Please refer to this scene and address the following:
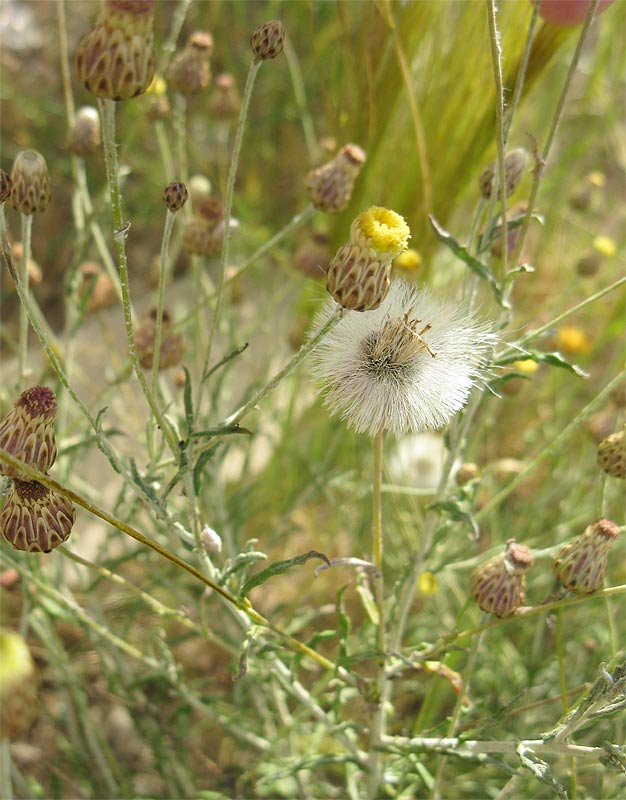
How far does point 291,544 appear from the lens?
6.76 ft

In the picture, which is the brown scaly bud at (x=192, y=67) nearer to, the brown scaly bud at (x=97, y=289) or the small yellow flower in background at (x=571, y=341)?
the brown scaly bud at (x=97, y=289)

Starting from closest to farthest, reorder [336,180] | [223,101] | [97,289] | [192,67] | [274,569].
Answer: [274,569] → [336,180] → [192,67] → [97,289] → [223,101]

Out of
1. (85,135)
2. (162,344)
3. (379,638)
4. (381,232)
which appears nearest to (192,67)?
(85,135)

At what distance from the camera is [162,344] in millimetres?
1181

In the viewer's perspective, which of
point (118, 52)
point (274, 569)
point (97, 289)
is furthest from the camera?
point (97, 289)

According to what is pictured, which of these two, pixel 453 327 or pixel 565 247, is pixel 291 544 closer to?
pixel 453 327

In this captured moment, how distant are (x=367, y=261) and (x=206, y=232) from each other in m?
0.53

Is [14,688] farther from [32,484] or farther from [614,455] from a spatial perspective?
[614,455]

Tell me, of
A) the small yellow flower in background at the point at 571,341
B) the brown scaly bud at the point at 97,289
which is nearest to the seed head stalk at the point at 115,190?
the brown scaly bud at the point at 97,289

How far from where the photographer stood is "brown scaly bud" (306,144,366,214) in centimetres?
116

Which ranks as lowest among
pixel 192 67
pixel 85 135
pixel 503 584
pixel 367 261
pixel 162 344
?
pixel 503 584

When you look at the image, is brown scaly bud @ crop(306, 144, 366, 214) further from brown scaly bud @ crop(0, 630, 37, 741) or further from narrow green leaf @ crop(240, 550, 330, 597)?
brown scaly bud @ crop(0, 630, 37, 741)

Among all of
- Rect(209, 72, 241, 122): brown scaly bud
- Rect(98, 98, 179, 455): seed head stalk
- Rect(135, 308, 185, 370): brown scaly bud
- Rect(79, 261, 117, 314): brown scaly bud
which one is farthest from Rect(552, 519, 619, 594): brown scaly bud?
Rect(209, 72, 241, 122): brown scaly bud

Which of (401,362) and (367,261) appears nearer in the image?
(367,261)
